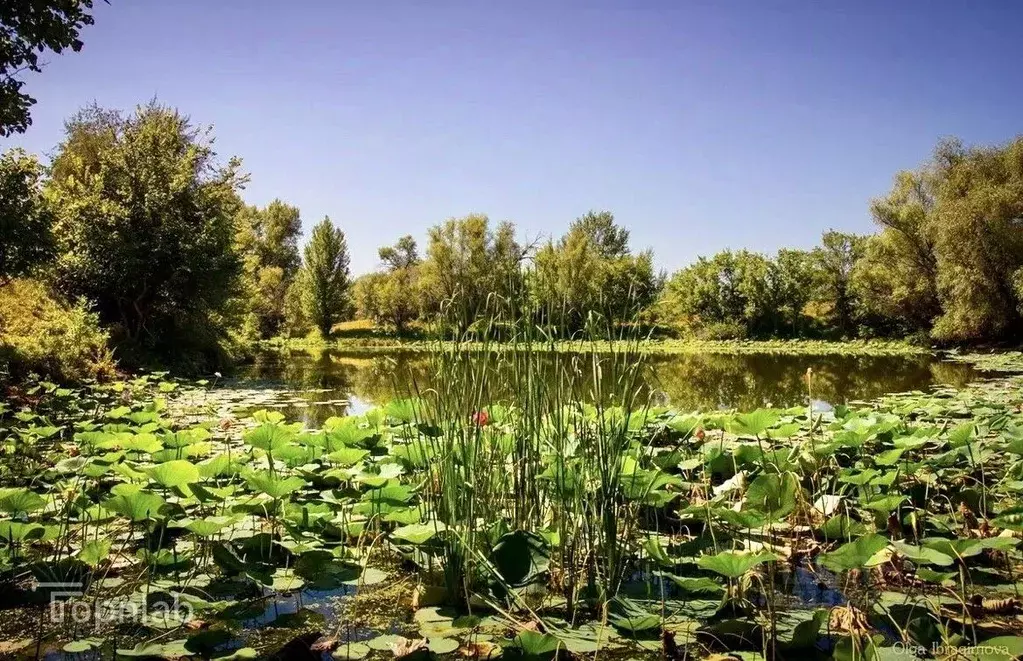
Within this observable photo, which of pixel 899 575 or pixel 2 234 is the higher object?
pixel 2 234

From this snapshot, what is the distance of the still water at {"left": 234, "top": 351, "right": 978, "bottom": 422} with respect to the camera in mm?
8867

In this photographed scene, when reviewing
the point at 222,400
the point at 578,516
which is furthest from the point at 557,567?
the point at 222,400

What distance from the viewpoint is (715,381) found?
42.3 ft

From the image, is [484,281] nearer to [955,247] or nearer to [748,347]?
[955,247]

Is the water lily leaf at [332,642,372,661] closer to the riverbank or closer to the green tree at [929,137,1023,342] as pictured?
the riverbank

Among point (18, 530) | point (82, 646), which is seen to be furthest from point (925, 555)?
point (18, 530)

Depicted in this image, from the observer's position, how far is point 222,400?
27.1 feet

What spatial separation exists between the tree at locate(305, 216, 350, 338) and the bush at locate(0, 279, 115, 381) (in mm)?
20529

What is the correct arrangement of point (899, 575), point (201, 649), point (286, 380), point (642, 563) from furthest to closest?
point (286, 380) → point (642, 563) → point (899, 575) → point (201, 649)

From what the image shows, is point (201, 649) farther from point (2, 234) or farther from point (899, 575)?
point (2, 234)

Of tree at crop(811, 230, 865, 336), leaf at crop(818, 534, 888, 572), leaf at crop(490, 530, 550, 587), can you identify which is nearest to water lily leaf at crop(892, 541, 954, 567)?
leaf at crop(818, 534, 888, 572)

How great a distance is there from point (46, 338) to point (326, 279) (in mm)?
24119

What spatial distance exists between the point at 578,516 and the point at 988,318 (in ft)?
76.5

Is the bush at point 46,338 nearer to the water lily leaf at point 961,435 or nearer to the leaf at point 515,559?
the leaf at point 515,559
